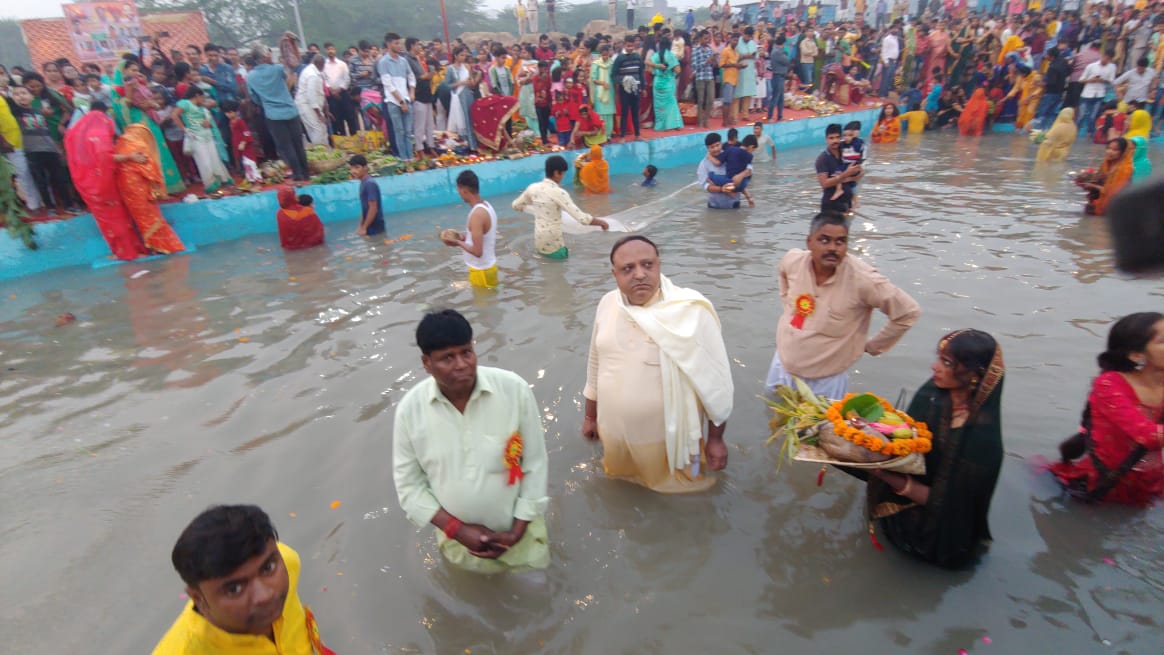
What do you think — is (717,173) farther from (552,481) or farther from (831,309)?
(552,481)

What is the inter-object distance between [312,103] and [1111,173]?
1304 cm

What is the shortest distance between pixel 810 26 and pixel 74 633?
77.8 ft

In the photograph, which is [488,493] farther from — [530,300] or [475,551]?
[530,300]

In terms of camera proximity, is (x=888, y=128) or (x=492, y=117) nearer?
(x=492, y=117)

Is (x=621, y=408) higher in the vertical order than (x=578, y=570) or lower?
higher

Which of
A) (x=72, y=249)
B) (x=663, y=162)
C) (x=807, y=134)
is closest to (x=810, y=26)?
(x=807, y=134)

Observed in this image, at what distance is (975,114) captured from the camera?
1686cm

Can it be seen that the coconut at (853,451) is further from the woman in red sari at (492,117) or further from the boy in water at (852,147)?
the woman in red sari at (492,117)

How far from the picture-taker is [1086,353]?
5.14 metres

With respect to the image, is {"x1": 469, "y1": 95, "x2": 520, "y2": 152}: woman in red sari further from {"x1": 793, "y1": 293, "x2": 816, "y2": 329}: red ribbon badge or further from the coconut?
the coconut

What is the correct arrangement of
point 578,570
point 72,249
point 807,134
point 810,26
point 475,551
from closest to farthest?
point 475,551
point 578,570
point 72,249
point 807,134
point 810,26

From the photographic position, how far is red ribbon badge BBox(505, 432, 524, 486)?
264 centimetres

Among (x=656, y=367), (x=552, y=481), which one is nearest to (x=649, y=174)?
(x=552, y=481)

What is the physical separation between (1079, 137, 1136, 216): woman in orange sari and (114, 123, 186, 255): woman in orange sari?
13052mm
